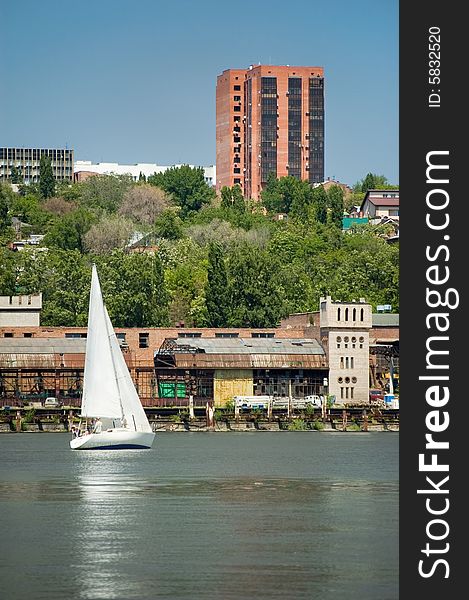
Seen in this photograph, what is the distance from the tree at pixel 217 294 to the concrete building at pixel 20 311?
17565 millimetres

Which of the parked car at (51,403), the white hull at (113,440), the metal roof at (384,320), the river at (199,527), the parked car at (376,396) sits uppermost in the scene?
the metal roof at (384,320)

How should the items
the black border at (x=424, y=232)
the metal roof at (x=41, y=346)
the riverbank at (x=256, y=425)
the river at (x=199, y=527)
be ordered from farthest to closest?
the metal roof at (x=41, y=346) → the riverbank at (x=256, y=425) → the river at (x=199, y=527) → the black border at (x=424, y=232)

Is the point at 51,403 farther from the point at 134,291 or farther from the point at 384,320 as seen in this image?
the point at 384,320

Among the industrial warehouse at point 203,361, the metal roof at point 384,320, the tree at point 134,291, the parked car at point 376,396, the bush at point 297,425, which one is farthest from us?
the tree at point 134,291

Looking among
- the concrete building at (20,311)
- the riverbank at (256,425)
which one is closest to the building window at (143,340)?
the concrete building at (20,311)

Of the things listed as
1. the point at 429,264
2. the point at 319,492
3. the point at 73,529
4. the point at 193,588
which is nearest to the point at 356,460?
the point at 319,492

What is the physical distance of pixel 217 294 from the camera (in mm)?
161000

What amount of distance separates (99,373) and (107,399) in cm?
200

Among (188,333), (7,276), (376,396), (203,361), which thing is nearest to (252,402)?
(203,361)

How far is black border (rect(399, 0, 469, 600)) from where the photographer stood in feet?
123

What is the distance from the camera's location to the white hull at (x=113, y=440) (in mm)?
101125

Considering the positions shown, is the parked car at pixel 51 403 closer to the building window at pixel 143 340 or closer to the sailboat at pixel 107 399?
the building window at pixel 143 340

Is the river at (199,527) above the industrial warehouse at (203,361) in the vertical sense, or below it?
below

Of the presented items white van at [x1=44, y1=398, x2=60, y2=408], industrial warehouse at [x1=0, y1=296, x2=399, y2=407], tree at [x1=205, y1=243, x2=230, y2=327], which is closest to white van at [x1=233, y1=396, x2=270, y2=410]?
industrial warehouse at [x1=0, y1=296, x2=399, y2=407]
